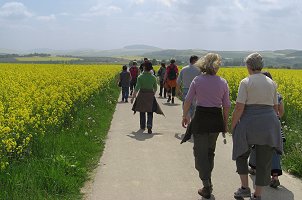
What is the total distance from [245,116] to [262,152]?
0.53 meters

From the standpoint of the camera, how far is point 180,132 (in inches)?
477

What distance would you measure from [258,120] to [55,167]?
329 centimetres

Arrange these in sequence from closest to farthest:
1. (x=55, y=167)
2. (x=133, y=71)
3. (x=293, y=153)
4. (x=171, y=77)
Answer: (x=55, y=167) → (x=293, y=153) → (x=171, y=77) → (x=133, y=71)

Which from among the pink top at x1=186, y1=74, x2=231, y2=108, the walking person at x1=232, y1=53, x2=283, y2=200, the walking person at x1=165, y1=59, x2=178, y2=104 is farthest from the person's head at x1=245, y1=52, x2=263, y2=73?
the walking person at x1=165, y1=59, x2=178, y2=104

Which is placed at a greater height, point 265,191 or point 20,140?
point 20,140

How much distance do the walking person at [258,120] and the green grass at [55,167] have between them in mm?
2435

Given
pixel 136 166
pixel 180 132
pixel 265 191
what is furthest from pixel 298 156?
pixel 180 132

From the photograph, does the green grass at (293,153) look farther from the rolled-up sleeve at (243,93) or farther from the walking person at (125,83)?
the walking person at (125,83)

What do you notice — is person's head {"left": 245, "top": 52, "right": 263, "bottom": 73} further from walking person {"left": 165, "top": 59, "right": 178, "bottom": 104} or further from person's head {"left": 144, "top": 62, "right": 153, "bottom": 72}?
walking person {"left": 165, "top": 59, "right": 178, "bottom": 104}

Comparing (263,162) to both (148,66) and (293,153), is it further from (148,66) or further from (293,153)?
(148,66)

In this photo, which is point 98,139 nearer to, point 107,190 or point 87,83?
point 107,190

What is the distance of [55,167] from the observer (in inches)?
274

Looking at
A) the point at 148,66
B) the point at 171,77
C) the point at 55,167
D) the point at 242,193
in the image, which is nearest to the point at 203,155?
the point at 242,193

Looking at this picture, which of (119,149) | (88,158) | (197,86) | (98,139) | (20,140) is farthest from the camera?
(98,139)
